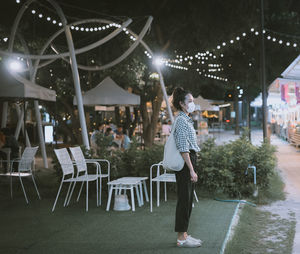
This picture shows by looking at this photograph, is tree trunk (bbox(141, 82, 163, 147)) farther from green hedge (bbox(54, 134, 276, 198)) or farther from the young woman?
→ the young woman

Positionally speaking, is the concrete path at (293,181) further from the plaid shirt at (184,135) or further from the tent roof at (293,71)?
the tent roof at (293,71)

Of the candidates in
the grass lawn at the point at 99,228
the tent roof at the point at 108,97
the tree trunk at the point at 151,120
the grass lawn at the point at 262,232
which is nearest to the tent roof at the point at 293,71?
the grass lawn at the point at 262,232

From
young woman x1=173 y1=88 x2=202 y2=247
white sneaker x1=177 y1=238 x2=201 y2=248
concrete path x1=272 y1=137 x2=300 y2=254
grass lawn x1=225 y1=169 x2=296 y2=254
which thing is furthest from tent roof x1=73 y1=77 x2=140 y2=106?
white sneaker x1=177 y1=238 x2=201 y2=248

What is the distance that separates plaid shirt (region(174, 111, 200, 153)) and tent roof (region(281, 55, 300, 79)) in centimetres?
664

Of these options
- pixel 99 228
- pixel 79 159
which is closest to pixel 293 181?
pixel 79 159

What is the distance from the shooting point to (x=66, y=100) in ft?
73.2

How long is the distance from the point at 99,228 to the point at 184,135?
2.10 meters

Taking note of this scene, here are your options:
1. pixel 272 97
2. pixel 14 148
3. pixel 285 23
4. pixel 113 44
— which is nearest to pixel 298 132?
pixel 272 97

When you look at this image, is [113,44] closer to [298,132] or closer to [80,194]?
[298,132]

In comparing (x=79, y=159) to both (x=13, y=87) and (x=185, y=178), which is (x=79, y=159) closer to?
(x=13, y=87)

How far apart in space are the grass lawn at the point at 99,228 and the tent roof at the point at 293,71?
16.7 feet

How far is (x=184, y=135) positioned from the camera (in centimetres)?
576

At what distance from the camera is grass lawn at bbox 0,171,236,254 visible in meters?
5.85

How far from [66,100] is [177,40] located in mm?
5881
